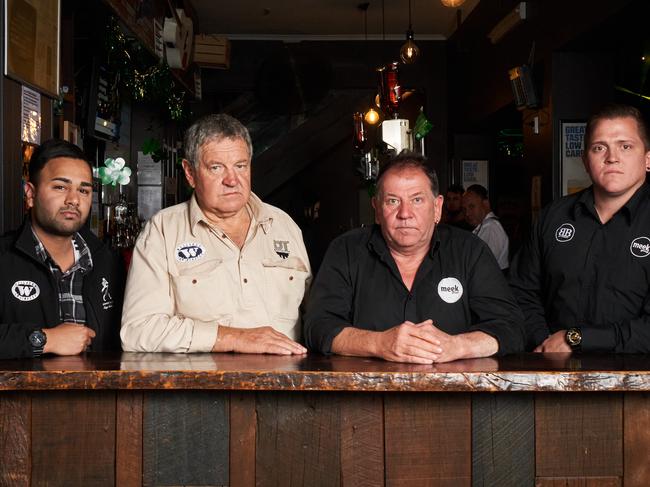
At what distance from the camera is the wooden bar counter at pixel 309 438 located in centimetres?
177

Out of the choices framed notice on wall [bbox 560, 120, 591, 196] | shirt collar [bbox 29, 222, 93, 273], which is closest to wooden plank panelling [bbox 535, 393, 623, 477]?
A: shirt collar [bbox 29, 222, 93, 273]

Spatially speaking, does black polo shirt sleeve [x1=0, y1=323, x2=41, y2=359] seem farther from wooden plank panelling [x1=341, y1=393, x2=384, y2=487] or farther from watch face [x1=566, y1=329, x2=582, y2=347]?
watch face [x1=566, y1=329, x2=582, y2=347]

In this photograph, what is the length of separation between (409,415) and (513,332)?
24.9 inches

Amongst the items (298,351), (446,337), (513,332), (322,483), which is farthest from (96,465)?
(513,332)

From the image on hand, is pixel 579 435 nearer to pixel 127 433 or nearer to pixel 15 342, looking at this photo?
pixel 127 433

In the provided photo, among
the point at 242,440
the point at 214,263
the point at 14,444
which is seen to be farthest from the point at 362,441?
the point at 214,263

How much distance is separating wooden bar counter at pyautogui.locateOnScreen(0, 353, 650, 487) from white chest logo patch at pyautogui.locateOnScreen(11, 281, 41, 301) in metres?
0.78

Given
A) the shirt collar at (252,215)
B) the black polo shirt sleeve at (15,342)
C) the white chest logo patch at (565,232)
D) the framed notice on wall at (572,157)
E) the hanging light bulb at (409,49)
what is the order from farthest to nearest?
the hanging light bulb at (409,49)
the framed notice on wall at (572,157)
the white chest logo patch at (565,232)
the shirt collar at (252,215)
the black polo shirt sleeve at (15,342)

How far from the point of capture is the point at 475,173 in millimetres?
9695

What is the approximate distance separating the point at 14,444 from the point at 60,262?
3.17 ft

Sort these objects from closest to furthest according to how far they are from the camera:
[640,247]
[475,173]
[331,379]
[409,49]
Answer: [331,379] < [640,247] < [409,49] < [475,173]

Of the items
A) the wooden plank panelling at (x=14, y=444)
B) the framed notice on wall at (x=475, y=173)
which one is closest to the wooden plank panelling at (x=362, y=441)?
the wooden plank panelling at (x=14, y=444)

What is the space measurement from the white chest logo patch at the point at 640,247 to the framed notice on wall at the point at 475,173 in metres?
7.06

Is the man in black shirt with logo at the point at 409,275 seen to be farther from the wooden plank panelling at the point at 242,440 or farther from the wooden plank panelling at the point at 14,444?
the wooden plank panelling at the point at 14,444
